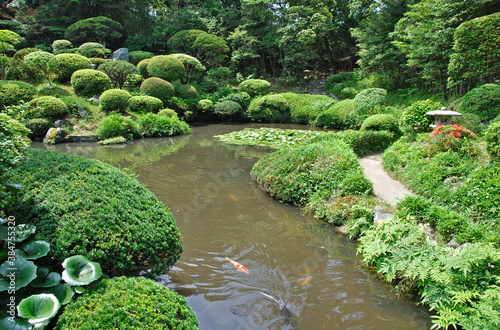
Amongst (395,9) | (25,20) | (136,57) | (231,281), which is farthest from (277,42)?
(231,281)

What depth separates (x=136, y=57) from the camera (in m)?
20.9

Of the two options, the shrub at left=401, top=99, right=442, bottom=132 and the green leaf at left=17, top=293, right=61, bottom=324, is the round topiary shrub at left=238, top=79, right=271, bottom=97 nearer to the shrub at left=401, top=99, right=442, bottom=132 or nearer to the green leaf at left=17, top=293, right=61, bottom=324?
the shrub at left=401, top=99, right=442, bottom=132

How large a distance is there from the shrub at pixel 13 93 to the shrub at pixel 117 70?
417 cm

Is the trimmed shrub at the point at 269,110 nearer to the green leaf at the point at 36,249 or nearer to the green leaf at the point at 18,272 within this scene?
the green leaf at the point at 36,249

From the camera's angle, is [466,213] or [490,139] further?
[490,139]

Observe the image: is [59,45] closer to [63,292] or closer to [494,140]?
[63,292]

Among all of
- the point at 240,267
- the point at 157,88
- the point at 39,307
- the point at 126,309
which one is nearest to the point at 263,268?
the point at 240,267

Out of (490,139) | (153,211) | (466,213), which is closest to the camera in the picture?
(153,211)

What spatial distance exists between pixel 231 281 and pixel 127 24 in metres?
→ 28.2

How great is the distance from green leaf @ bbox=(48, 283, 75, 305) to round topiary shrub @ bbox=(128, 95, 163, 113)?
552 inches

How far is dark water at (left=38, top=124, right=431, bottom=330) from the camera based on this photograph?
3131 mm

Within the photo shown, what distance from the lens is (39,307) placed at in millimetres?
1976

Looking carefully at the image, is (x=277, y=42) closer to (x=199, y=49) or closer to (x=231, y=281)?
(x=199, y=49)

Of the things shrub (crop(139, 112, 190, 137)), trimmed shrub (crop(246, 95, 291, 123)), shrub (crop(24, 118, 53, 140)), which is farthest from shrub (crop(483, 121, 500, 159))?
shrub (crop(24, 118, 53, 140))
